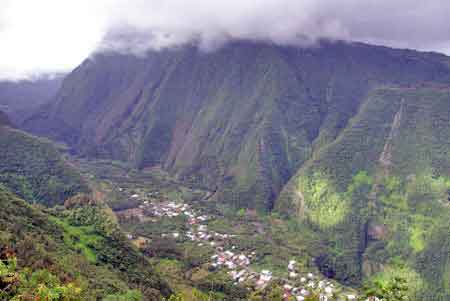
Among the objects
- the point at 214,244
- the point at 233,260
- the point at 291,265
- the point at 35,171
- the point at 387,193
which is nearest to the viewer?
the point at 291,265

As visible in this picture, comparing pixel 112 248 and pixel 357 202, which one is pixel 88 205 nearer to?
pixel 112 248

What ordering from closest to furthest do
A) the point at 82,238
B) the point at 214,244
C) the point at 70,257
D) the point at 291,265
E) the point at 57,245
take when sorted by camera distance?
the point at 70,257, the point at 57,245, the point at 82,238, the point at 291,265, the point at 214,244

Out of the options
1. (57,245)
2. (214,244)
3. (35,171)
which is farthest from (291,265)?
(35,171)

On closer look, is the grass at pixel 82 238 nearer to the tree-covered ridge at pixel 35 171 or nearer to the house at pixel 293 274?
the tree-covered ridge at pixel 35 171

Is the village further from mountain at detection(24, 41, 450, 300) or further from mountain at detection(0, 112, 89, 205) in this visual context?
mountain at detection(0, 112, 89, 205)

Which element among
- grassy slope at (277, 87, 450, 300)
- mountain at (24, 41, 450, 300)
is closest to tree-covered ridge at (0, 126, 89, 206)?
mountain at (24, 41, 450, 300)

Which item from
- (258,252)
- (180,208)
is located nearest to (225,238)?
(258,252)

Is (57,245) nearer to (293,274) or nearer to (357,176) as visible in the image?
(293,274)
